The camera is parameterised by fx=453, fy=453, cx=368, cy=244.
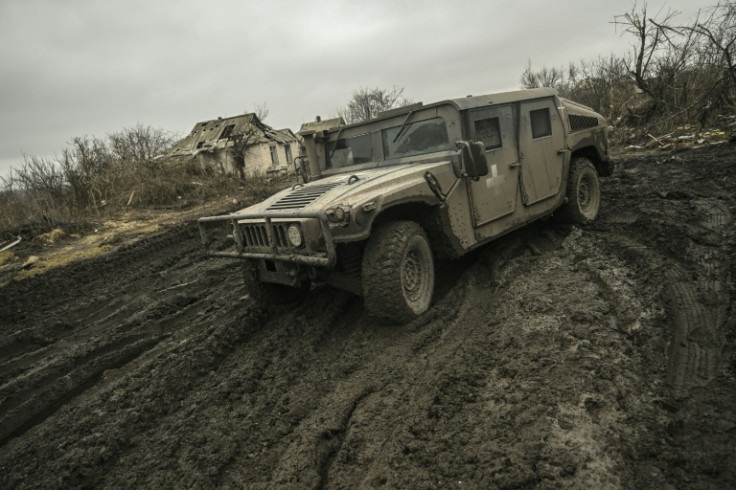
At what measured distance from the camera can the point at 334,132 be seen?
5219 millimetres

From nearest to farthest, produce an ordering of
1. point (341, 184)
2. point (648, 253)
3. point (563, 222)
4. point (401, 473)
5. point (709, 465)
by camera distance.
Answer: point (709, 465), point (401, 473), point (341, 184), point (648, 253), point (563, 222)

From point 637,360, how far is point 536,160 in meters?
2.91

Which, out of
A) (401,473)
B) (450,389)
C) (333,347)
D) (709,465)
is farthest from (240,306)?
(709,465)

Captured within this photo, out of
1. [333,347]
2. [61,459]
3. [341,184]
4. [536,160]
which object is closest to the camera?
[61,459]

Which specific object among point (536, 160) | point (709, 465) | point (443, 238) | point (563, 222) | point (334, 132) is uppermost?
point (334, 132)

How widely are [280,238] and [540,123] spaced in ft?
11.5

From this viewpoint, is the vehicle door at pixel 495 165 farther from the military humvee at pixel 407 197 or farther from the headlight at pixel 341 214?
the headlight at pixel 341 214

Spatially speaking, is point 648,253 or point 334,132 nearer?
point 648,253

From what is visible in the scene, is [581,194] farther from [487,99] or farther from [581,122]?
[487,99]

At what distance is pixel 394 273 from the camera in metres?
3.61

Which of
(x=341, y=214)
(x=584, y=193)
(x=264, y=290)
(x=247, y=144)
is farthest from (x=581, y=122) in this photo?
(x=247, y=144)

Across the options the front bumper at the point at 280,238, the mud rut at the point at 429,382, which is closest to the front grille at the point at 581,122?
the mud rut at the point at 429,382

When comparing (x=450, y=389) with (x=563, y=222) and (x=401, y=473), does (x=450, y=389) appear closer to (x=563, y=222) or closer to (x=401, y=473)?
(x=401, y=473)

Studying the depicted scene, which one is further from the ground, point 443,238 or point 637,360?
point 443,238
